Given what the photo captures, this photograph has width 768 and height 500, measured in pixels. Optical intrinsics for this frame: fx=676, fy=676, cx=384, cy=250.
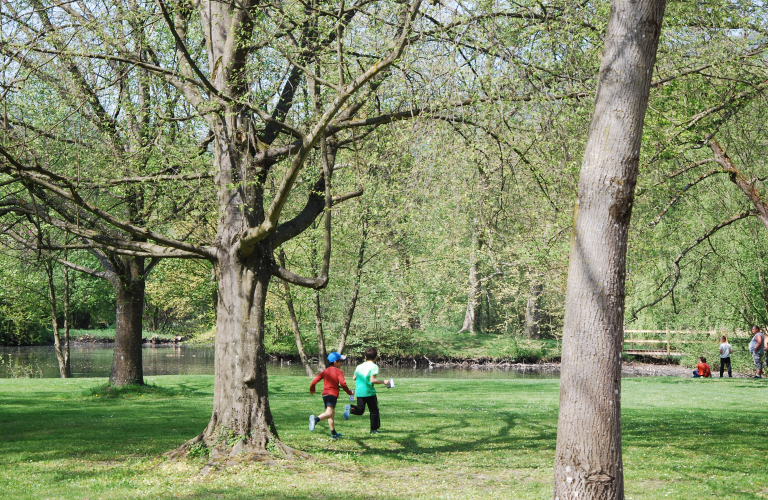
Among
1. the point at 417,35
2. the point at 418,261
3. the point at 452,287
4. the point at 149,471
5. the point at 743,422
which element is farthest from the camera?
the point at 452,287

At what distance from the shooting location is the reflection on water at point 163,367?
31.9 metres

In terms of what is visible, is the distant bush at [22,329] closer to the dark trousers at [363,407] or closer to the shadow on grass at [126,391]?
the shadow on grass at [126,391]

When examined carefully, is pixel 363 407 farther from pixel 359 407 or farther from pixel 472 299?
pixel 472 299

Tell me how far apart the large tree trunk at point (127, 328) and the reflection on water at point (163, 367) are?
41.4 ft

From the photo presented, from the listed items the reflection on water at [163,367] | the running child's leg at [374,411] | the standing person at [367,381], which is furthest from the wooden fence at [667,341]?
the standing person at [367,381]

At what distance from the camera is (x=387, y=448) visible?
427 inches

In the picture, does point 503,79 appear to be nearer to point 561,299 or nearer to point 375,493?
point 375,493

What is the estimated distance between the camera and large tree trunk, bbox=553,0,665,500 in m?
5.18

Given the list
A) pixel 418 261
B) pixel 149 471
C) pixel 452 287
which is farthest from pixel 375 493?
pixel 452 287

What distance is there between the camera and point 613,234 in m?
5.29

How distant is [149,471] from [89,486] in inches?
36.7

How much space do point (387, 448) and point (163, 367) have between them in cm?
2697

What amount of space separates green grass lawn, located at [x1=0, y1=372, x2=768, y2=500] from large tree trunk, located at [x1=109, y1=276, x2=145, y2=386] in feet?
2.66

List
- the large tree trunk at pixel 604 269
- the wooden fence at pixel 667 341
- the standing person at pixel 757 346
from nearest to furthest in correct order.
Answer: the large tree trunk at pixel 604 269 → the standing person at pixel 757 346 → the wooden fence at pixel 667 341
